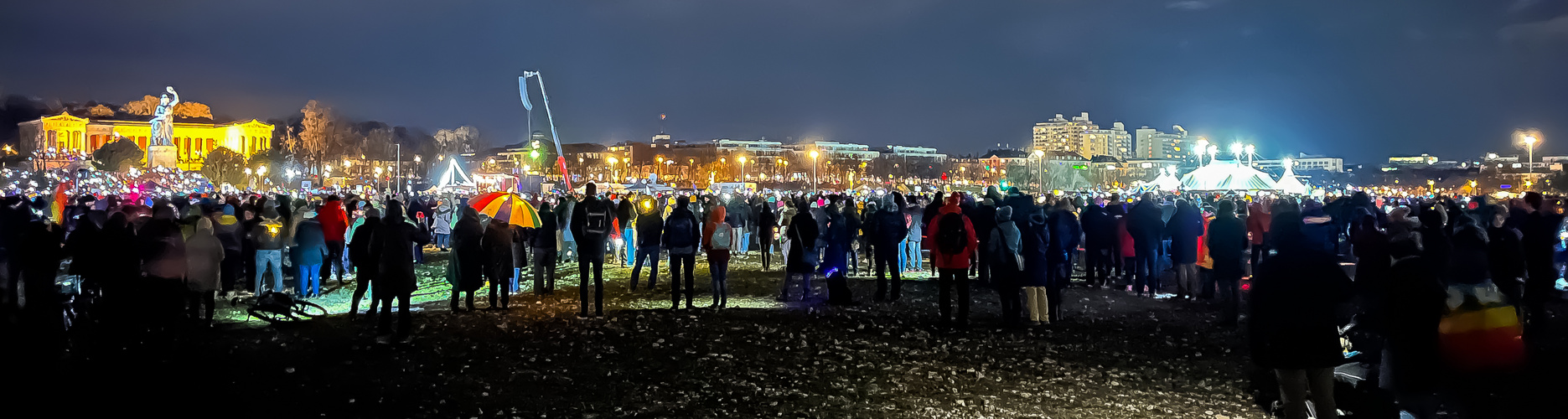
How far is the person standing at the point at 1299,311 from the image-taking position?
5.29m

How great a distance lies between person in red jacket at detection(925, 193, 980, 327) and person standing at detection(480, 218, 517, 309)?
541 centimetres

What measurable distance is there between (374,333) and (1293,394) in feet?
28.9

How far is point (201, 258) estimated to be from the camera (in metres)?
10.4

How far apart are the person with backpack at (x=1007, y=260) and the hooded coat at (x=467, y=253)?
609 cm

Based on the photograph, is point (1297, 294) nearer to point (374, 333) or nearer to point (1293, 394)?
point (1293, 394)

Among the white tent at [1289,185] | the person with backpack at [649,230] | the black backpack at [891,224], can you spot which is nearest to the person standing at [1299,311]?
the black backpack at [891,224]

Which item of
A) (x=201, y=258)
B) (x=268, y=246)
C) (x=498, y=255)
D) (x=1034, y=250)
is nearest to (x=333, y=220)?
(x=268, y=246)

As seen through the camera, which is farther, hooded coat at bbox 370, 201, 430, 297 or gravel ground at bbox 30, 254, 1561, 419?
hooded coat at bbox 370, 201, 430, 297

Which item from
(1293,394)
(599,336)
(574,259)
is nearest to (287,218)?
(599,336)

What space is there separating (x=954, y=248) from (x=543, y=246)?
21.2 ft

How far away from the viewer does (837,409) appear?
22.8 ft

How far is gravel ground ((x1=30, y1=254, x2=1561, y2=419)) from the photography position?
708cm

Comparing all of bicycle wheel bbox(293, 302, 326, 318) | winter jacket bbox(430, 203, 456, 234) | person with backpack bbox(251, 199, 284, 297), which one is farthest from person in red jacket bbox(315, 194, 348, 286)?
winter jacket bbox(430, 203, 456, 234)

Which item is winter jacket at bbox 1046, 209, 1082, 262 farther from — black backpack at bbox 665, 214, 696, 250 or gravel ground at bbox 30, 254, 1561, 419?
black backpack at bbox 665, 214, 696, 250
